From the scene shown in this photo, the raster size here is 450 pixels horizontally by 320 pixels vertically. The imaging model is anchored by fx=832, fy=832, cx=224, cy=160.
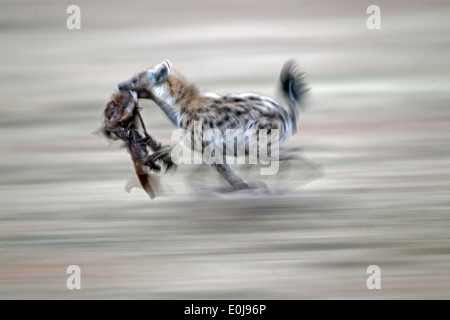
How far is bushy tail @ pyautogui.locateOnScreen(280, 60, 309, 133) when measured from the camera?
2.85 meters

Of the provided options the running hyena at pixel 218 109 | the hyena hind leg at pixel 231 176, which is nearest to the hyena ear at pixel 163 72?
the running hyena at pixel 218 109

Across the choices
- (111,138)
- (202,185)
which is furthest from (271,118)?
(111,138)

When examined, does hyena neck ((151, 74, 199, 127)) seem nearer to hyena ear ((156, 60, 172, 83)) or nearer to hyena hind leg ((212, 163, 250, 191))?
hyena ear ((156, 60, 172, 83))

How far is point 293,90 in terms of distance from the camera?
9.41 ft

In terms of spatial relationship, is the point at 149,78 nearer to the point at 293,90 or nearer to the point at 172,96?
the point at 172,96

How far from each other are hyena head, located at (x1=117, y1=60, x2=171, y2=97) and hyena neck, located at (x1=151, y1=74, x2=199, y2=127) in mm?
16

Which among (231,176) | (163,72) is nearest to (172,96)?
(163,72)

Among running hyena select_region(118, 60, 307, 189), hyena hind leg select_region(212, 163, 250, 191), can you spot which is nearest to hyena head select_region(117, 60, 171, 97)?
running hyena select_region(118, 60, 307, 189)

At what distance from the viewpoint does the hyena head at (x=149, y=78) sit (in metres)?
2.80

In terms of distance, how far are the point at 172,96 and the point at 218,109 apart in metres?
0.17

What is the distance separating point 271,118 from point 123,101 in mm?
513

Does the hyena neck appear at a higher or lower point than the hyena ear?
lower

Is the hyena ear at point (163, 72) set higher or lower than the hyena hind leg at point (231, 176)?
higher

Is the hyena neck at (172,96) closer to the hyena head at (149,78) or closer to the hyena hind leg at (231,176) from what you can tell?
the hyena head at (149,78)
